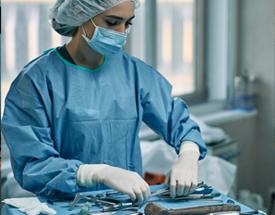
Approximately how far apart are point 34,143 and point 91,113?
0.19 meters

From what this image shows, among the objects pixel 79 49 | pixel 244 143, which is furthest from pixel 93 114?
pixel 244 143

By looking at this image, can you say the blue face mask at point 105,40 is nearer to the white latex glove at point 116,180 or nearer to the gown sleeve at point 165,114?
the gown sleeve at point 165,114

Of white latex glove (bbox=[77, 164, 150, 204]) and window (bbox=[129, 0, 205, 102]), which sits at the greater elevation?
window (bbox=[129, 0, 205, 102])

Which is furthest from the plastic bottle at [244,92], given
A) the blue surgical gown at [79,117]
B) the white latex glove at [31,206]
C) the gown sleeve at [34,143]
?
the white latex glove at [31,206]

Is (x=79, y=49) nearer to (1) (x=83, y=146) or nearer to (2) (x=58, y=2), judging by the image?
(2) (x=58, y=2)

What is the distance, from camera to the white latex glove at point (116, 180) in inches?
52.6

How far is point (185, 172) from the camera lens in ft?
4.83

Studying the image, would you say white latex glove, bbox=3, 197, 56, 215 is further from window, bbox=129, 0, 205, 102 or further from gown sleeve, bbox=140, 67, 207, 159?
window, bbox=129, 0, 205, 102

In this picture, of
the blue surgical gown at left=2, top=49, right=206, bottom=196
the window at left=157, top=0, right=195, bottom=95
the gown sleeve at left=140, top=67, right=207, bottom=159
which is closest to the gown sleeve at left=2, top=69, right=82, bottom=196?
the blue surgical gown at left=2, top=49, right=206, bottom=196

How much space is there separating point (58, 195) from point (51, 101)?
0.25 metres

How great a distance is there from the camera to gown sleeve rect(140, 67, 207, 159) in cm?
165

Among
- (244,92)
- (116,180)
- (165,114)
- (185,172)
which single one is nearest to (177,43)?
(244,92)

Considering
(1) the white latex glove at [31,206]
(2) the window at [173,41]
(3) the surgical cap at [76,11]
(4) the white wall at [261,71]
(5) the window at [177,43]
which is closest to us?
(1) the white latex glove at [31,206]

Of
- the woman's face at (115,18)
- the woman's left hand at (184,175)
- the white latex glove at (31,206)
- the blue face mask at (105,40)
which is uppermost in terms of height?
the woman's face at (115,18)
